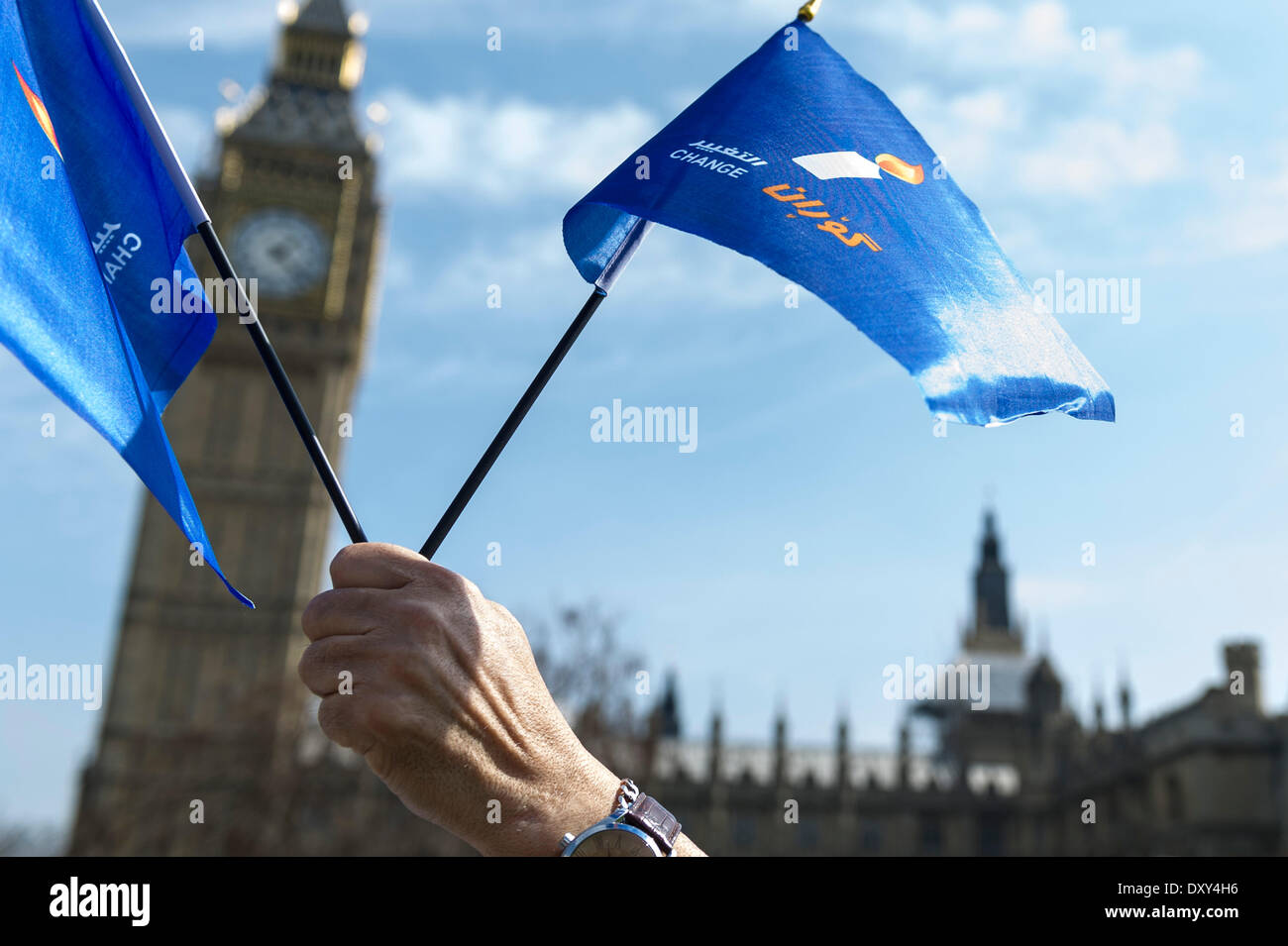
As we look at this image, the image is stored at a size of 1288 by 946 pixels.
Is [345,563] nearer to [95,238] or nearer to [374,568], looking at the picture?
[374,568]

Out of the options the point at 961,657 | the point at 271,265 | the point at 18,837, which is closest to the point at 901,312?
the point at 18,837

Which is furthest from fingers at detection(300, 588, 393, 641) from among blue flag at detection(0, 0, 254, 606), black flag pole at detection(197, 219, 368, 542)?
blue flag at detection(0, 0, 254, 606)

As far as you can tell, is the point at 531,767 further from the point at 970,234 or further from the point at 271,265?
the point at 271,265

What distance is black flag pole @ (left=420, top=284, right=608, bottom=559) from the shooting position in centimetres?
238

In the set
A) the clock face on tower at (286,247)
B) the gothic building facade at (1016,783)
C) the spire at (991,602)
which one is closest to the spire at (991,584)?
the spire at (991,602)

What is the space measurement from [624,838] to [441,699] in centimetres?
37

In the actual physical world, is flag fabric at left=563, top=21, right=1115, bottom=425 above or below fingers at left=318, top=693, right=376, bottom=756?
above

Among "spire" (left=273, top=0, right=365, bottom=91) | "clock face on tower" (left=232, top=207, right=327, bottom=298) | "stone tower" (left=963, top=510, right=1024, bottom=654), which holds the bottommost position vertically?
"stone tower" (left=963, top=510, right=1024, bottom=654)

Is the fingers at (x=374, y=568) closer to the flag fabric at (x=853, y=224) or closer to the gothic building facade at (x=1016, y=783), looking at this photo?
the flag fabric at (x=853, y=224)

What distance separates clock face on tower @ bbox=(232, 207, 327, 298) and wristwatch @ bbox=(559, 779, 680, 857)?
49.3 metres

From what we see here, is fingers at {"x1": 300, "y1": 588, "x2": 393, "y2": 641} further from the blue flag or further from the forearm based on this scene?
the blue flag

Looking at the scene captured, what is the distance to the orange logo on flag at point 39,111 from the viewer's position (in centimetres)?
288

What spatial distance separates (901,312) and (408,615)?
4.59 ft

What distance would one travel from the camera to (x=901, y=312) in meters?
2.73
